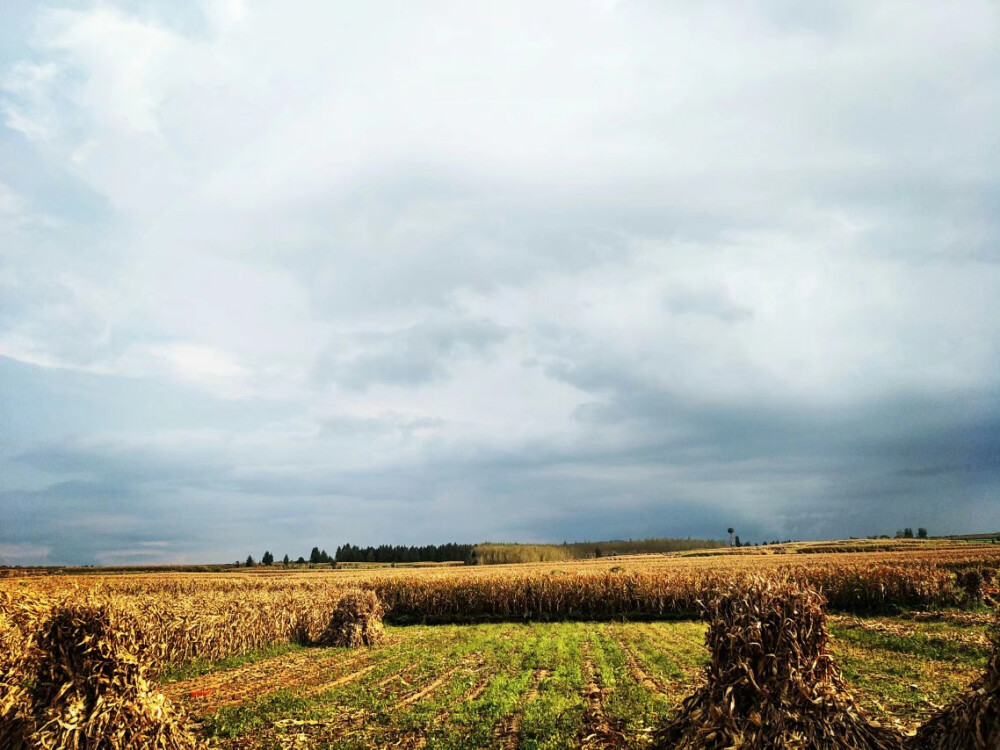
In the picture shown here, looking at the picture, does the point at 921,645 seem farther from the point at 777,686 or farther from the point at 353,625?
the point at 353,625

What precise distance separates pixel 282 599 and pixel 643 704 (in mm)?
19829

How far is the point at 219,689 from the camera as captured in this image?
18.2 m

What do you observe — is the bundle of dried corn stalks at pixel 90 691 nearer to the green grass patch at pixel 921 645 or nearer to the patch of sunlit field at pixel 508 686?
the patch of sunlit field at pixel 508 686

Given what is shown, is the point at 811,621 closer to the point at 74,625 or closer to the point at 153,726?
the point at 153,726

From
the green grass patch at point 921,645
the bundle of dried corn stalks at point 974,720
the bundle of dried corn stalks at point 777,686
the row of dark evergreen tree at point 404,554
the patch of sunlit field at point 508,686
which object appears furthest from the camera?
the row of dark evergreen tree at point 404,554

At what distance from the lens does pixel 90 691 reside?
10633 millimetres

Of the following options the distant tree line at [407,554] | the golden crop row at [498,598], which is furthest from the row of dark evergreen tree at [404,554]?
the golden crop row at [498,598]

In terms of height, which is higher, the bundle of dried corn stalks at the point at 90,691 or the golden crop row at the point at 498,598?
the bundle of dried corn stalks at the point at 90,691

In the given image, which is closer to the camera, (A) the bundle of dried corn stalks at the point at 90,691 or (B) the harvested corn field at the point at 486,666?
(B) the harvested corn field at the point at 486,666

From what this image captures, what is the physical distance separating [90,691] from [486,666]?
1249 centimetres

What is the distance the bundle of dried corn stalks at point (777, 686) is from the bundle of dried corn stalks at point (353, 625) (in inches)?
803

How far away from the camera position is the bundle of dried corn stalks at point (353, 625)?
88.9ft

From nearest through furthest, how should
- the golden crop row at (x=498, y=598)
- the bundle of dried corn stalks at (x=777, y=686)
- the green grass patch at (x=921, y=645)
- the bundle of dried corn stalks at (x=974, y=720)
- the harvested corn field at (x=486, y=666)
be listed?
1. the bundle of dried corn stalks at (x=974, y=720)
2. the bundle of dried corn stalks at (x=777, y=686)
3. the harvested corn field at (x=486, y=666)
4. the green grass patch at (x=921, y=645)
5. the golden crop row at (x=498, y=598)

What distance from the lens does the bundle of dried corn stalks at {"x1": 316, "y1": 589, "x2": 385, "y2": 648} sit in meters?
27.1
